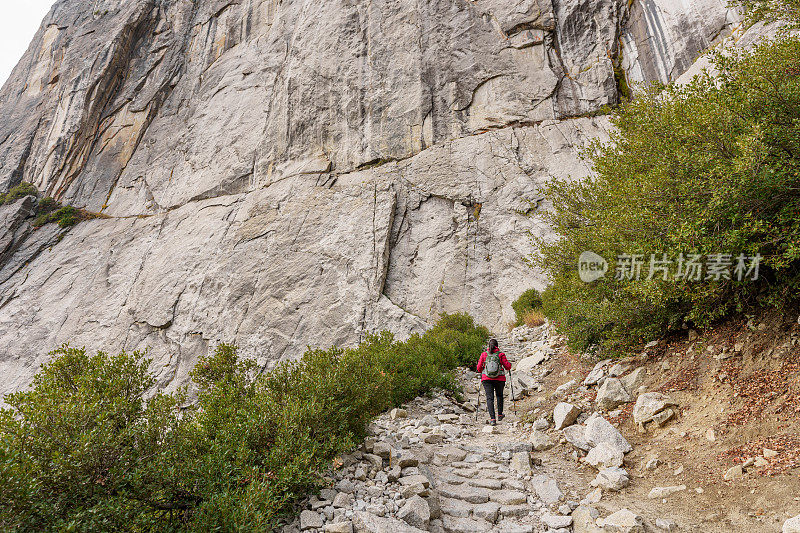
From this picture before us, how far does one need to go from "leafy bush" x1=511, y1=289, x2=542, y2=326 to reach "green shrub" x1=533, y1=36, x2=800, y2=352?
370 inches

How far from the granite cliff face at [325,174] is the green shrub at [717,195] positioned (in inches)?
476

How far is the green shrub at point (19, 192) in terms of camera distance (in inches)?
1422

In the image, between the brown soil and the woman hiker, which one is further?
the woman hiker

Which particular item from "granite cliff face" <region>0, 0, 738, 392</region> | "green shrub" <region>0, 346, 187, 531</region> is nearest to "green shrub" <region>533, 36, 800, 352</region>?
"green shrub" <region>0, 346, 187, 531</region>

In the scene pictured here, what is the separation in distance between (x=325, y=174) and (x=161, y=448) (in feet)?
77.8

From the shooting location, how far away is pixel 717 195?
5.97 m

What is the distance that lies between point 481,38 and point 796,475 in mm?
28635

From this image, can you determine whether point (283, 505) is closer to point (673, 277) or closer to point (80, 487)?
point (80, 487)

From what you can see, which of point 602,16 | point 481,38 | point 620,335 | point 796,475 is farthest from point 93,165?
point 796,475

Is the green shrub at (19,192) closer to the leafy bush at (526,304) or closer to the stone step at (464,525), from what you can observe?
the leafy bush at (526,304)

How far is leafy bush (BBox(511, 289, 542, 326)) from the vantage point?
1861 centimetres
